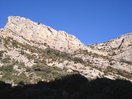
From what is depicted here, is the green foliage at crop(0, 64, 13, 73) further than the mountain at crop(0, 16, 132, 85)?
No

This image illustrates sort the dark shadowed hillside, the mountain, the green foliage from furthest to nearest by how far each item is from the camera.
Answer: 1. the mountain
2. the green foliage
3. the dark shadowed hillside

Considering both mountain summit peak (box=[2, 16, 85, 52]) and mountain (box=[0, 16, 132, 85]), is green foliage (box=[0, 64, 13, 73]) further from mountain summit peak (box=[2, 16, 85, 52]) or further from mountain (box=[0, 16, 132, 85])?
mountain summit peak (box=[2, 16, 85, 52])

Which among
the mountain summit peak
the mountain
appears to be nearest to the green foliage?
the mountain

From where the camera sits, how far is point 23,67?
77688 millimetres

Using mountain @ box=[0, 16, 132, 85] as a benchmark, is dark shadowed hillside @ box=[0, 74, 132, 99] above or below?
below

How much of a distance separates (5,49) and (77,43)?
149ft

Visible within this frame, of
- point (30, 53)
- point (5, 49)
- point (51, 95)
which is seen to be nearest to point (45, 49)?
point (30, 53)

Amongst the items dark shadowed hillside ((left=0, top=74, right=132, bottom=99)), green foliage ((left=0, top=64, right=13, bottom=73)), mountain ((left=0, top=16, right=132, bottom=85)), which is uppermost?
mountain ((left=0, top=16, right=132, bottom=85))

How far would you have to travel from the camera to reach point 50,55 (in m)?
102

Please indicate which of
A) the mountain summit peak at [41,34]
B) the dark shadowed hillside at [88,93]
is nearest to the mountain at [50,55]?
the mountain summit peak at [41,34]

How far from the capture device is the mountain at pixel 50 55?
75.9m

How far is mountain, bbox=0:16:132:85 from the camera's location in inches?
2987

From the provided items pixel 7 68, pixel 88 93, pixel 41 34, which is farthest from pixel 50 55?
pixel 88 93

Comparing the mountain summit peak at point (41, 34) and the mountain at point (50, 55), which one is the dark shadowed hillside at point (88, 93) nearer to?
the mountain at point (50, 55)
